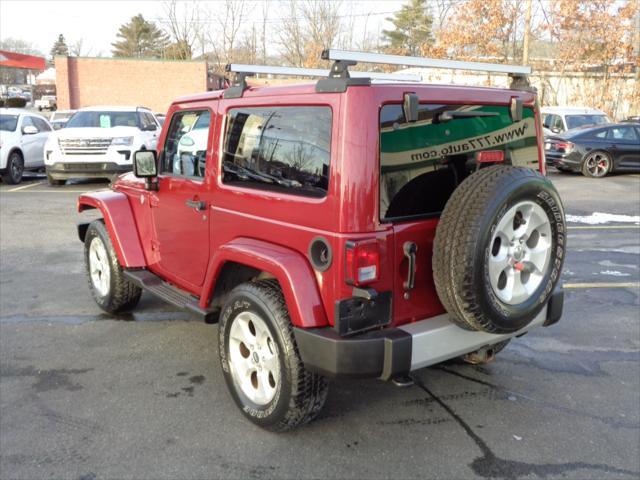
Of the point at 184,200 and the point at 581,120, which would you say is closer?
the point at 184,200

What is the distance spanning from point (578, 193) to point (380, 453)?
38.3 feet

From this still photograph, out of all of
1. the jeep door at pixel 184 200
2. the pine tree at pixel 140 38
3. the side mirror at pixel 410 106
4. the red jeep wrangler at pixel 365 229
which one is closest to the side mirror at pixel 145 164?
the jeep door at pixel 184 200

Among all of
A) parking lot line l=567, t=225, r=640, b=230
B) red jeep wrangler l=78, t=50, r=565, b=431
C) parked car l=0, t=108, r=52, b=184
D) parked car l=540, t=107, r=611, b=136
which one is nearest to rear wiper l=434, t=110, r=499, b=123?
red jeep wrangler l=78, t=50, r=565, b=431

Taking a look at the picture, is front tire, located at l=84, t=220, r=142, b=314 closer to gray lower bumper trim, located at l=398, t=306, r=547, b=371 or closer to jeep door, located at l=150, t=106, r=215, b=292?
jeep door, located at l=150, t=106, r=215, b=292

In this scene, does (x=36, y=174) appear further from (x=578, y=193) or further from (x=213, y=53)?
(x=213, y=53)

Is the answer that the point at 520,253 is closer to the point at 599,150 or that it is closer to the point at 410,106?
the point at 410,106

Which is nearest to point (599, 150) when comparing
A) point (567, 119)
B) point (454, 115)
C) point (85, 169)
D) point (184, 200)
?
point (567, 119)

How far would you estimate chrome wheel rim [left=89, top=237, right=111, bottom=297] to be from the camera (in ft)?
16.9

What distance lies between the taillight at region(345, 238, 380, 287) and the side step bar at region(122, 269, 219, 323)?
1313 millimetres

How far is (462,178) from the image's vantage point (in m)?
3.32

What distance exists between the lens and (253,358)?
3.42 m

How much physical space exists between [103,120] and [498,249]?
41.4 feet

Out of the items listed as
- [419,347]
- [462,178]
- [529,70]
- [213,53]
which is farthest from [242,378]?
[213,53]

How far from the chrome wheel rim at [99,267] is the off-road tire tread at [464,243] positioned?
3.16 m
